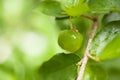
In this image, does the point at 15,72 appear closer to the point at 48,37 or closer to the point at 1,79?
the point at 1,79

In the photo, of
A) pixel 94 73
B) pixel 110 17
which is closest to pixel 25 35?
pixel 110 17

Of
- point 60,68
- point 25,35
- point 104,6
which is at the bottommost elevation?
point 25,35

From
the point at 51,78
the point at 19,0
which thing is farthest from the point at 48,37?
the point at 51,78

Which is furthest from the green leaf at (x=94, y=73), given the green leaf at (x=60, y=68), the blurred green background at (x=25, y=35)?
the blurred green background at (x=25, y=35)

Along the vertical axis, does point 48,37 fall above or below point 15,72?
below

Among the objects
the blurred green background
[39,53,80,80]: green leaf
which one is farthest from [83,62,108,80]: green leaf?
the blurred green background

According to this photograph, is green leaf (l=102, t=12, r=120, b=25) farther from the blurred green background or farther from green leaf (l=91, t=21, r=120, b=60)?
the blurred green background

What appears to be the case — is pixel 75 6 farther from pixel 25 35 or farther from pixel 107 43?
pixel 25 35
